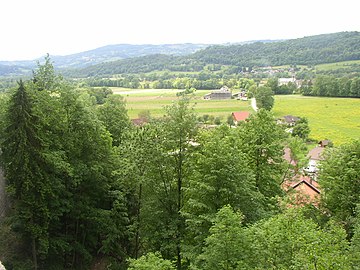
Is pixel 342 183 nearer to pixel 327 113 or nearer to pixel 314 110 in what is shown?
pixel 327 113

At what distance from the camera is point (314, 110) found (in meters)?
93.8

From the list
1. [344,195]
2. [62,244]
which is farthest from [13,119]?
[344,195]

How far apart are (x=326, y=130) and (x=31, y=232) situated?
6660 cm

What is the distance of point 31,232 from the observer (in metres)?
19.4

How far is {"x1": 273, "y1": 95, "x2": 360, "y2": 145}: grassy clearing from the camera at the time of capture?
69519mm

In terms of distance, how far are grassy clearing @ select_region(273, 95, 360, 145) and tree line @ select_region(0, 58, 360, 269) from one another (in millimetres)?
38468

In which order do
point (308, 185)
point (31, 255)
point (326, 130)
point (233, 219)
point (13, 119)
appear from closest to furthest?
point (233, 219), point (13, 119), point (31, 255), point (308, 185), point (326, 130)

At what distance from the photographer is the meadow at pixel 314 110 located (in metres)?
71.2

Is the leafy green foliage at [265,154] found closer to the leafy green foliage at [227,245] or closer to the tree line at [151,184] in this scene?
the tree line at [151,184]

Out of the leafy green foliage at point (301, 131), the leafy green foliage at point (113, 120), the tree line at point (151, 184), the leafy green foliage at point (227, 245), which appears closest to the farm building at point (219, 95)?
the leafy green foliage at point (301, 131)

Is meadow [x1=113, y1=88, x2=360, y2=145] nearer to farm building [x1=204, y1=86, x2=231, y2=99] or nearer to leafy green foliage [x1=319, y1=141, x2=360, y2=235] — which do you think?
farm building [x1=204, y1=86, x2=231, y2=99]

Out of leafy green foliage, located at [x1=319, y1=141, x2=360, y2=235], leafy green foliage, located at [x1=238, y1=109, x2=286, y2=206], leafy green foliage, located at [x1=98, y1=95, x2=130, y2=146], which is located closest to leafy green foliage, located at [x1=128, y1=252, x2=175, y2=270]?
leafy green foliage, located at [x1=238, y1=109, x2=286, y2=206]

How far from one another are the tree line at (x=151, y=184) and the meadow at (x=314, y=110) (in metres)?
40.1

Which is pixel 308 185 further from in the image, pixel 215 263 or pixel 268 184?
pixel 215 263
